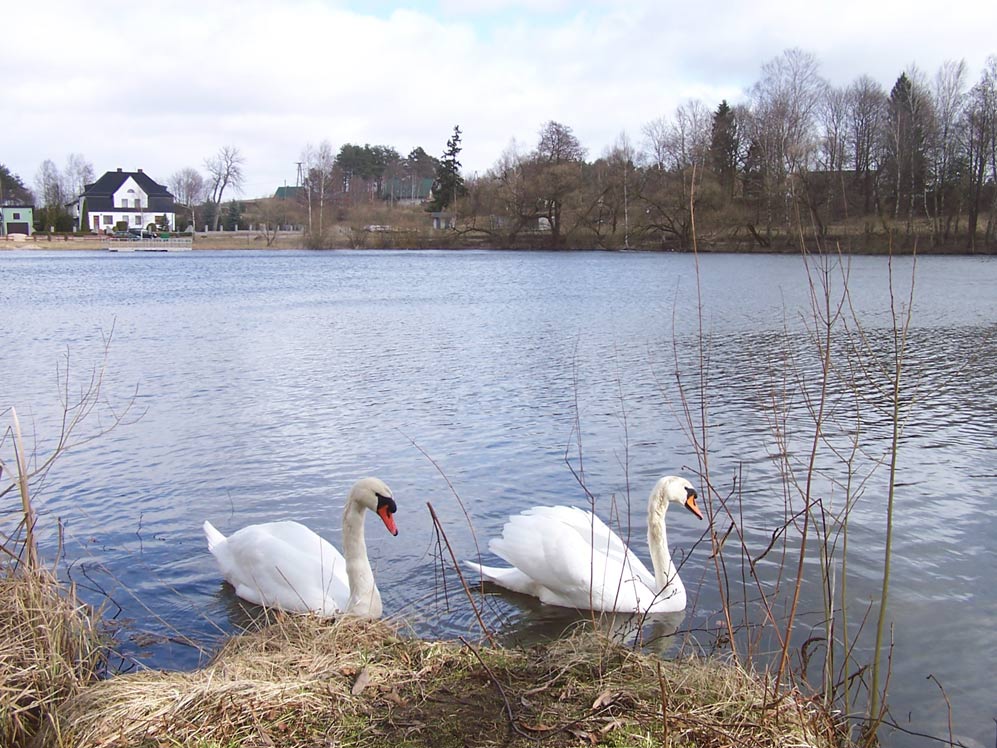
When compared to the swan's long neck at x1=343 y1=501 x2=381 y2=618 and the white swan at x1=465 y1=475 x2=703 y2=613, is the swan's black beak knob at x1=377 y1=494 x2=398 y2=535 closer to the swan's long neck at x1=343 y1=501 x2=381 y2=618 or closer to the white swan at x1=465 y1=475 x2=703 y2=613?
the swan's long neck at x1=343 y1=501 x2=381 y2=618

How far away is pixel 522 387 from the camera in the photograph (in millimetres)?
14219

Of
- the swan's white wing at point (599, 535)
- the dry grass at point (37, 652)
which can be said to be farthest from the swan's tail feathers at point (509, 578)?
the dry grass at point (37, 652)

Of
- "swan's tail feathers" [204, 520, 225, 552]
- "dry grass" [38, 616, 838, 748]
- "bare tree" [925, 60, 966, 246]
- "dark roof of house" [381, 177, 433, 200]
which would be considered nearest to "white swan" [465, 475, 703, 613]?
"swan's tail feathers" [204, 520, 225, 552]

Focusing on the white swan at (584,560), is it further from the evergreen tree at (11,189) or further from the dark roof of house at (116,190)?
the evergreen tree at (11,189)

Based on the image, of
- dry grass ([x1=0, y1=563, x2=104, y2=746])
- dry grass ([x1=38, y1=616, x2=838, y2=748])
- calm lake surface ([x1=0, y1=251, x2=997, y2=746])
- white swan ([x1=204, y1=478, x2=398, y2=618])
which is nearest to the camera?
dry grass ([x1=38, y1=616, x2=838, y2=748])

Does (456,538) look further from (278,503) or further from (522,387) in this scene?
(522,387)

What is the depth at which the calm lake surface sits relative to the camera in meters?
6.09

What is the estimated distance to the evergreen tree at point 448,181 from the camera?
9656 centimetres

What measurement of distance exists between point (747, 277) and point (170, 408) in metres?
A: 29.5

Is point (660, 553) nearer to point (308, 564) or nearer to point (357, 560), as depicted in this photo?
point (357, 560)

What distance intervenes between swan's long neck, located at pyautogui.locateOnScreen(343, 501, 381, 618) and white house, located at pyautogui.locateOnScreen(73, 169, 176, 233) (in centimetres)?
10976

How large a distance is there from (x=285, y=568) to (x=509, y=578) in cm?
163

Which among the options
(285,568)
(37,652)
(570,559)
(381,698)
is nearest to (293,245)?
(285,568)

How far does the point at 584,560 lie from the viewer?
236 inches
